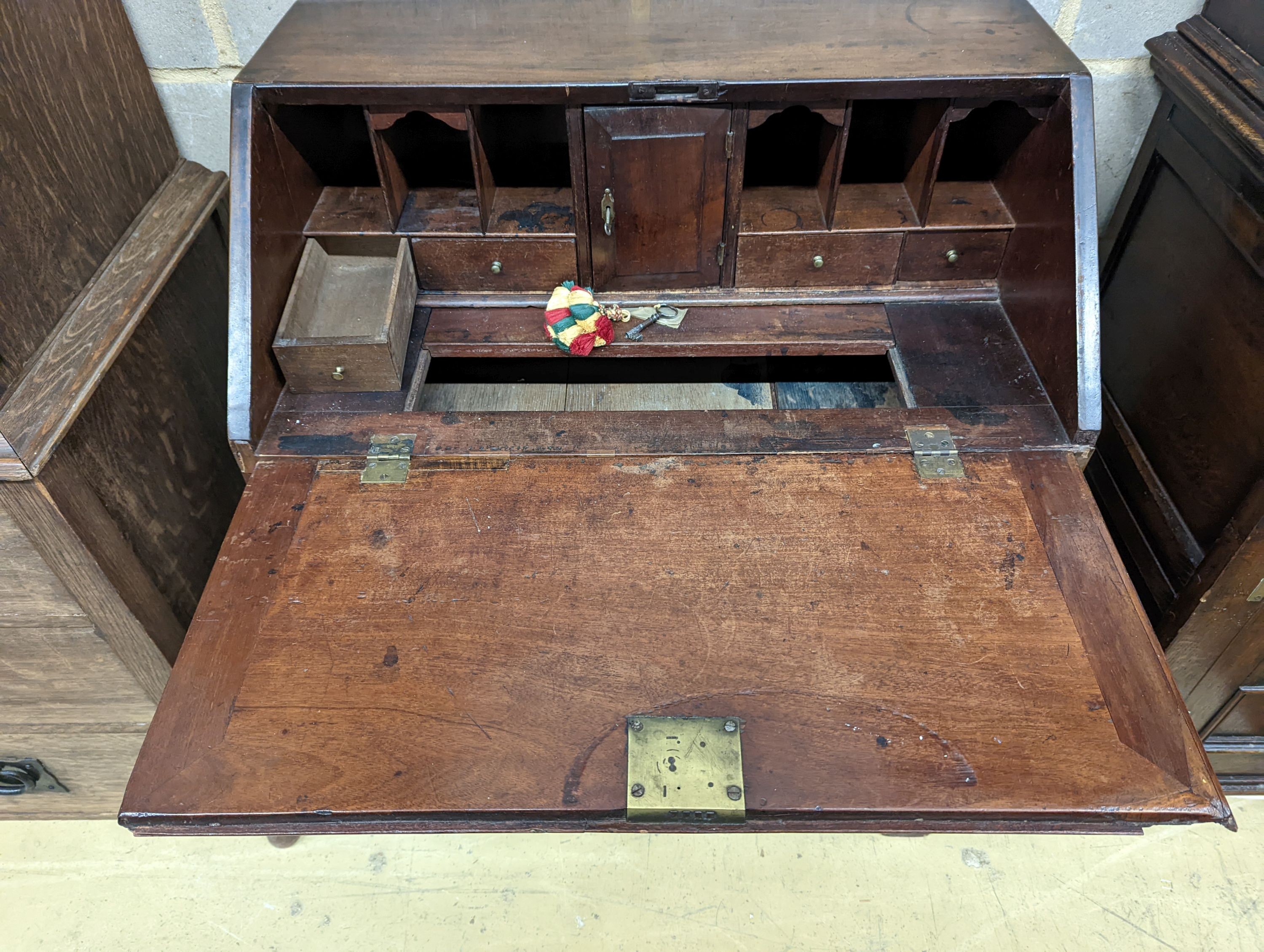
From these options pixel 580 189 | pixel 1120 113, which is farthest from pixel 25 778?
pixel 1120 113

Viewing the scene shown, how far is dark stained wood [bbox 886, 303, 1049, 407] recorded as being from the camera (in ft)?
4.48

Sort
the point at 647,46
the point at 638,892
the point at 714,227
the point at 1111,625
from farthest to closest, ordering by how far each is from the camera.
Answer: the point at 638,892
the point at 714,227
the point at 647,46
the point at 1111,625

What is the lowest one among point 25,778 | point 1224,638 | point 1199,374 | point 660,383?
point 25,778

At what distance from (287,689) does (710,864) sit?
122 cm

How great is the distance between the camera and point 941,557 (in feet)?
3.74

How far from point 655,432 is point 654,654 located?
1.33 feet

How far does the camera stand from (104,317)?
1.45m

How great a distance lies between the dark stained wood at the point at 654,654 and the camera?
948 mm

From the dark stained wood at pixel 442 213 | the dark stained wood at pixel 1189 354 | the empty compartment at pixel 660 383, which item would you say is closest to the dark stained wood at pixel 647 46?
the dark stained wood at pixel 442 213

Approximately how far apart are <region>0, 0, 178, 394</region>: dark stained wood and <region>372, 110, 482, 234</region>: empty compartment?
55cm

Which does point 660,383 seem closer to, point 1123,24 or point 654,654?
point 654,654

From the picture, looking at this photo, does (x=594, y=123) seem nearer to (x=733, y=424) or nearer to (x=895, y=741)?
(x=733, y=424)

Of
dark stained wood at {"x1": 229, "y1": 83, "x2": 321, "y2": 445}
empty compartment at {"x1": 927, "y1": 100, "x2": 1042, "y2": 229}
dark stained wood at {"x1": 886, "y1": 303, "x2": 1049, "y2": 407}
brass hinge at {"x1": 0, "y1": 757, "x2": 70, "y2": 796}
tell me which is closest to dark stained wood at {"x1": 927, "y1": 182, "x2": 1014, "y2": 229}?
empty compartment at {"x1": 927, "y1": 100, "x2": 1042, "y2": 229}

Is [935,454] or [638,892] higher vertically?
[935,454]
